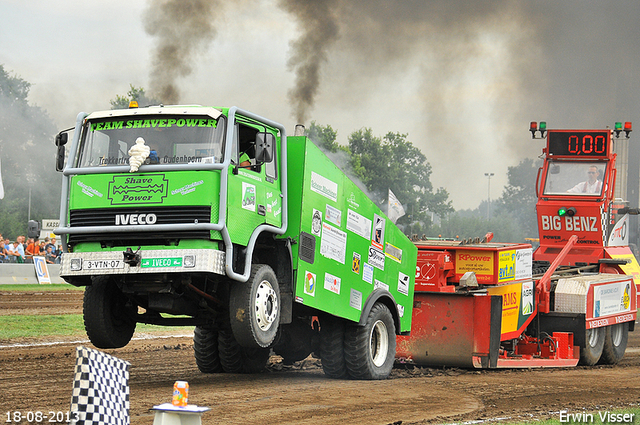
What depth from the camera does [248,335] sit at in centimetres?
775

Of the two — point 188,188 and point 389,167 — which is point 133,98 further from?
point 188,188

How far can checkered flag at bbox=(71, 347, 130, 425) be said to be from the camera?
4.46 m

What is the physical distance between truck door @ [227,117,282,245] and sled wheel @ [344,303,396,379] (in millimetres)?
2145

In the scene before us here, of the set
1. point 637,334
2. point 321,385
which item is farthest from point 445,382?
point 637,334

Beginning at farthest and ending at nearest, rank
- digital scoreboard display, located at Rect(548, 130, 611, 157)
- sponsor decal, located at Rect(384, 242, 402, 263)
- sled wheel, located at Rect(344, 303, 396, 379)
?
digital scoreboard display, located at Rect(548, 130, 611, 157)
sponsor decal, located at Rect(384, 242, 402, 263)
sled wheel, located at Rect(344, 303, 396, 379)

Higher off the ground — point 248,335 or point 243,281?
point 243,281

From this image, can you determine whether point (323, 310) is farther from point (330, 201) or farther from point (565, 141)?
point (565, 141)

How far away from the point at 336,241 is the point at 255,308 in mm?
1793

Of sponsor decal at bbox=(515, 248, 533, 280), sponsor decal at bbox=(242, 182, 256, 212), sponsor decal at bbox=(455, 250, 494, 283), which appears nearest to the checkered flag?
sponsor decal at bbox=(242, 182, 256, 212)

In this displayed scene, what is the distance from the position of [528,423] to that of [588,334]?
20.8 feet

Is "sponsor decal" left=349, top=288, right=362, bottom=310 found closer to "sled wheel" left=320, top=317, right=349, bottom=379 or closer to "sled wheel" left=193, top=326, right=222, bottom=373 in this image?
"sled wheel" left=320, top=317, right=349, bottom=379

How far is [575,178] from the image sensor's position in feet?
48.3

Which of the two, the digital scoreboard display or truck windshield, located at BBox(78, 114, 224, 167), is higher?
the digital scoreboard display

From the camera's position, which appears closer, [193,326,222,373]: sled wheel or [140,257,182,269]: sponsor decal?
[140,257,182,269]: sponsor decal
